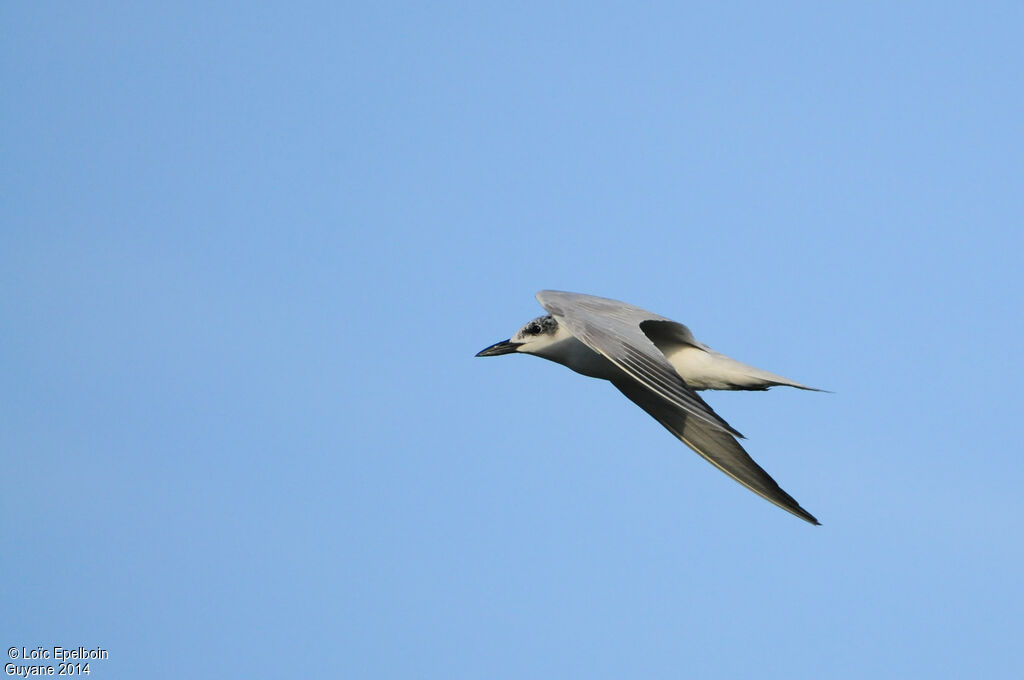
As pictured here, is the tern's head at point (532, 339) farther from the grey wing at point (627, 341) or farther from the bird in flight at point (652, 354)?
the grey wing at point (627, 341)

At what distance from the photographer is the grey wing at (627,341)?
11.0 metres

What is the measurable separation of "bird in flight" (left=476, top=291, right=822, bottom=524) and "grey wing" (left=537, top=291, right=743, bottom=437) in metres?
0.01

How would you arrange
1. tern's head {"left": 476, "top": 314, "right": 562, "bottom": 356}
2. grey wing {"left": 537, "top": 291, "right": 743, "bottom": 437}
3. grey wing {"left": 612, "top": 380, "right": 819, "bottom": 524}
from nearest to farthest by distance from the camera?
grey wing {"left": 537, "top": 291, "right": 743, "bottom": 437}, grey wing {"left": 612, "top": 380, "right": 819, "bottom": 524}, tern's head {"left": 476, "top": 314, "right": 562, "bottom": 356}

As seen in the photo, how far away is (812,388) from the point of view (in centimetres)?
1312

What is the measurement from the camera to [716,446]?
13938 millimetres

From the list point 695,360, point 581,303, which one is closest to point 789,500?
point 695,360

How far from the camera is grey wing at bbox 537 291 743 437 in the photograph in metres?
11.0

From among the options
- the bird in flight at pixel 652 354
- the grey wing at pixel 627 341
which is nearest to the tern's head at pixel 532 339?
the bird in flight at pixel 652 354

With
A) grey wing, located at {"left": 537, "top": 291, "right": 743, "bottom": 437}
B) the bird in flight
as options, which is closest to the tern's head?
the bird in flight

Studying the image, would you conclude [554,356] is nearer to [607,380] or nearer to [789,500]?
[607,380]

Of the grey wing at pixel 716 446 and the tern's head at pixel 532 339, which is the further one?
the tern's head at pixel 532 339

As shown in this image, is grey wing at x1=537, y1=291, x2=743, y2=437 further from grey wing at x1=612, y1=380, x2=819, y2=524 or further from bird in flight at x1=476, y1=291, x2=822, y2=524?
grey wing at x1=612, y1=380, x2=819, y2=524

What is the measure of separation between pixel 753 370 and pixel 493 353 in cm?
326

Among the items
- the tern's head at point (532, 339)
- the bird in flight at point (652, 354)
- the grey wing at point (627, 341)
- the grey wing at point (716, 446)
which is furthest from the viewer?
the tern's head at point (532, 339)
